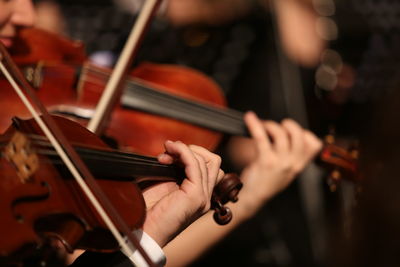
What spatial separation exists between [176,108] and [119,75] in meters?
0.16

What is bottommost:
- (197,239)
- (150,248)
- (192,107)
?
(150,248)

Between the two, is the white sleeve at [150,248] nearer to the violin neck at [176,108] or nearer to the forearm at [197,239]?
the forearm at [197,239]

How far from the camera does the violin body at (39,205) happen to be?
47 cm

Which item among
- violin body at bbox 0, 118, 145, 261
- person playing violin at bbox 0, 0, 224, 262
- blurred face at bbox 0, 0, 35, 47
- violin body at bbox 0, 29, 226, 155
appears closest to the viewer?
violin body at bbox 0, 118, 145, 261

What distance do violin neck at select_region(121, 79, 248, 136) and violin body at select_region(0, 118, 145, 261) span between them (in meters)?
0.45

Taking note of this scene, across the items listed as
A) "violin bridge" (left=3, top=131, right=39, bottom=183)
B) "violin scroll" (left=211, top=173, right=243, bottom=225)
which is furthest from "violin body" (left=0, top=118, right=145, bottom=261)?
"violin scroll" (left=211, top=173, right=243, bottom=225)

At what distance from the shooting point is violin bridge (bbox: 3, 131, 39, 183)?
488 millimetres

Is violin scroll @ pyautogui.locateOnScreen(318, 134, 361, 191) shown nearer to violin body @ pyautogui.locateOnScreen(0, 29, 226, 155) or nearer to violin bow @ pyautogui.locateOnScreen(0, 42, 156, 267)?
violin body @ pyautogui.locateOnScreen(0, 29, 226, 155)

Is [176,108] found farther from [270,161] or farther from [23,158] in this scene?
[23,158]

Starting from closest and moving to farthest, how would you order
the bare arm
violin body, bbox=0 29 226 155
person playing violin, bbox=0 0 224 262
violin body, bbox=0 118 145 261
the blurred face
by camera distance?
violin body, bbox=0 118 145 261 → person playing violin, bbox=0 0 224 262 → the blurred face → violin body, bbox=0 29 226 155 → the bare arm

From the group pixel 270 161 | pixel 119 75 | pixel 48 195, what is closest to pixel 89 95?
pixel 119 75

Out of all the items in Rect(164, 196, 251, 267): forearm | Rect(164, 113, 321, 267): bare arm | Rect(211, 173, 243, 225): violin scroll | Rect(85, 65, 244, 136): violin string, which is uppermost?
Rect(85, 65, 244, 136): violin string

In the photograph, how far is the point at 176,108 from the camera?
1000mm

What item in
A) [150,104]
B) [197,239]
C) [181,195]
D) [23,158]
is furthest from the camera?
[150,104]
